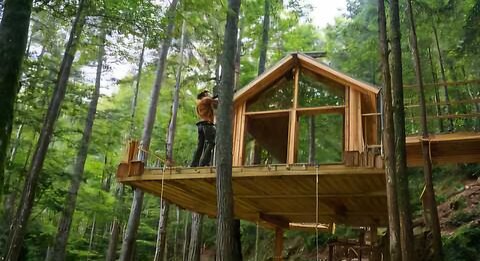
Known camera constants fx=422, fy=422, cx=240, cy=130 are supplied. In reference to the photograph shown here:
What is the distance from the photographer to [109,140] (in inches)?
704

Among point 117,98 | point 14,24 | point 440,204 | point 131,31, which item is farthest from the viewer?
point 117,98

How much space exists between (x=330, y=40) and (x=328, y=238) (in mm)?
9823

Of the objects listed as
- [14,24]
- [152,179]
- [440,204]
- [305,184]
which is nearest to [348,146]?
[305,184]

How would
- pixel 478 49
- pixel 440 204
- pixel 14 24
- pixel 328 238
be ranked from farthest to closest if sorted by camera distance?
1. pixel 328 238
2. pixel 440 204
3. pixel 478 49
4. pixel 14 24

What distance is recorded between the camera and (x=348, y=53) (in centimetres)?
1802

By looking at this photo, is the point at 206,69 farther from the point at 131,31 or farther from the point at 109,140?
the point at 131,31

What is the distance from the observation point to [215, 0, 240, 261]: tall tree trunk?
19.7 ft

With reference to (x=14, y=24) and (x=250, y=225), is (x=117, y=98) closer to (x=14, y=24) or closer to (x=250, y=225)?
(x=250, y=225)

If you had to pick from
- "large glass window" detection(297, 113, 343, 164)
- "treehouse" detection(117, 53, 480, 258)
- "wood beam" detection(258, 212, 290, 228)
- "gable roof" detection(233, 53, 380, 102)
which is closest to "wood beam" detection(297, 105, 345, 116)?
"treehouse" detection(117, 53, 480, 258)

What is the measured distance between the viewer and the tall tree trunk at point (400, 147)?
5578 mm

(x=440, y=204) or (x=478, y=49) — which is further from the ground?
(x=478, y=49)

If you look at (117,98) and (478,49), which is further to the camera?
(117,98)

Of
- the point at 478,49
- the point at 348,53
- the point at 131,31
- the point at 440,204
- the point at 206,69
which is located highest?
the point at 348,53

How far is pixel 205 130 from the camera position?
877cm
